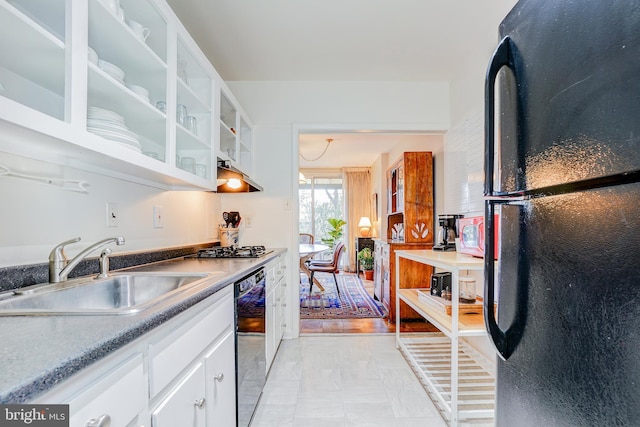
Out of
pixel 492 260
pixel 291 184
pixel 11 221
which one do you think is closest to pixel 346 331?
pixel 291 184

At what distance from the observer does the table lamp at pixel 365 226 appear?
22.2ft

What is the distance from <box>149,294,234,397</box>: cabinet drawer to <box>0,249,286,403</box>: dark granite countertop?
88 millimetres

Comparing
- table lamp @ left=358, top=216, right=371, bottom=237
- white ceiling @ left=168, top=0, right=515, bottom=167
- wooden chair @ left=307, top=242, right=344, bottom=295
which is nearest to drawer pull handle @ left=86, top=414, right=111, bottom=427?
white ceiling @ left=168, top=0, right=515, bottom=167

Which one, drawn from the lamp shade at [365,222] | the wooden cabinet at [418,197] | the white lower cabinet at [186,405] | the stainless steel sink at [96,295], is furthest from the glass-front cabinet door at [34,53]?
the lamp shade at [365,222]

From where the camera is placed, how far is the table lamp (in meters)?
6.77

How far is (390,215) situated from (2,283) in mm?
4064

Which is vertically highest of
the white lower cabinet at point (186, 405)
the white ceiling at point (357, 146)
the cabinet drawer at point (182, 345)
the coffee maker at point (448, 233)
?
the white ceiling at point (357, 146)

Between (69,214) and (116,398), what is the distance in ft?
3.16

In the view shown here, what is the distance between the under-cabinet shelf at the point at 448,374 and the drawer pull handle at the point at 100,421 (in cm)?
168

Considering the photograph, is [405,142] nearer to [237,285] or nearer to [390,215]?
[390,215]

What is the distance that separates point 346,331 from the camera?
3033 millimetres

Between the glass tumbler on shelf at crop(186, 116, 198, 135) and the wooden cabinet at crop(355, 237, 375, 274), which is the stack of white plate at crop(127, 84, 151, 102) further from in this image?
the wooden cabinet at crop(355, 237, 375, 274)

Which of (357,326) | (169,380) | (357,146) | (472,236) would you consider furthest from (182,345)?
(357,146)

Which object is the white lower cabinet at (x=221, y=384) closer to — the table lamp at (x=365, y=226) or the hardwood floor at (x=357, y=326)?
the hardwood floor at (x=357, y=326)
